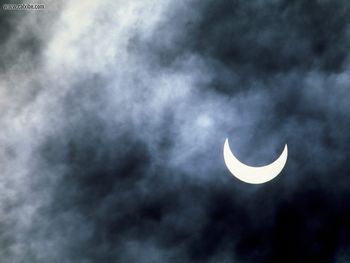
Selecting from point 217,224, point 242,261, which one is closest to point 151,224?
point 217,224

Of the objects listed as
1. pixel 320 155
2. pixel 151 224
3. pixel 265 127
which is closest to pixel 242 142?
pixel 265 127

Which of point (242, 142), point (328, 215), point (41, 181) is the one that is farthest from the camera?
point (328, 215)

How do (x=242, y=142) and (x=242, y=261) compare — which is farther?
(x=242, y=261)

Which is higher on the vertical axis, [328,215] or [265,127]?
[265,127]

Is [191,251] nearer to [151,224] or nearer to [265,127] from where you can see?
[151,224]

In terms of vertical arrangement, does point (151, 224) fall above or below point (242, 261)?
above

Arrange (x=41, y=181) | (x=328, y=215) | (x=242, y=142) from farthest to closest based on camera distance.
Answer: (x=328, y=215) < (x=242, y=142) < (x=41, y=181)

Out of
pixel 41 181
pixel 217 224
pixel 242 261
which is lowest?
pixel 242 261

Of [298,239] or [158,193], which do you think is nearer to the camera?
A: [158,193]

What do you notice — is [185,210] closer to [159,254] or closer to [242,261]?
[159,254]
